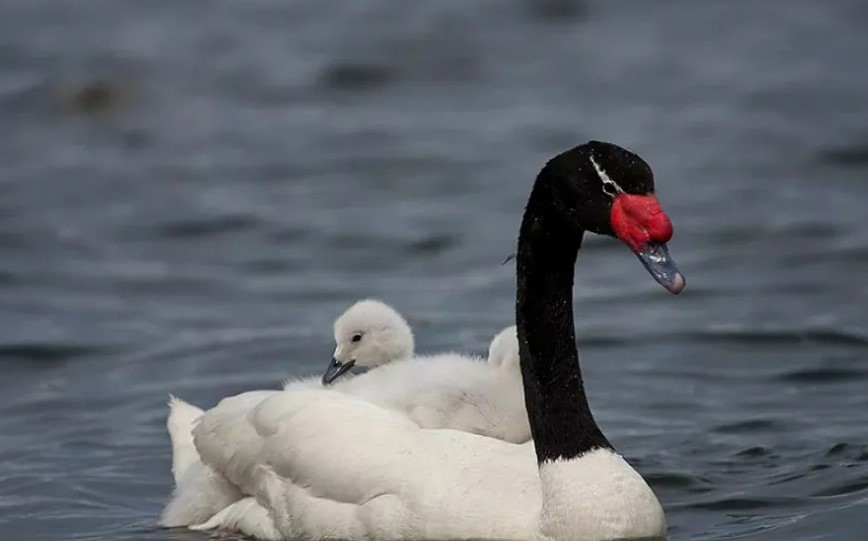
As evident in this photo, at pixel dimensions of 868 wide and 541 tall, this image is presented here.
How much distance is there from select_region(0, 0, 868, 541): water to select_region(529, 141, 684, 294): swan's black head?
170cm

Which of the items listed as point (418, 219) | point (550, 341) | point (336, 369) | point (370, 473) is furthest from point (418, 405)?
point (418, 219)

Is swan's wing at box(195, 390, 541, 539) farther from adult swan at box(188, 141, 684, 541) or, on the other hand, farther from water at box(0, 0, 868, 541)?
water at box(0, 0, 868, 541)

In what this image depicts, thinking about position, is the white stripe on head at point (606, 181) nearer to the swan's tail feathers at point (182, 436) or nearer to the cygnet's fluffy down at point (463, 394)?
the cygnet's fluffy down at point (463, 394)

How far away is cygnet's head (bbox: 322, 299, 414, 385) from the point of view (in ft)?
31.6

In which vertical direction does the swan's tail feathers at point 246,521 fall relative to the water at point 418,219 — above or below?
below

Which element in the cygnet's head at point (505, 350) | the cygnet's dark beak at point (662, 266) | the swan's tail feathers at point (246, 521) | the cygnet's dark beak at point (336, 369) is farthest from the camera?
the cygnet's dark beak at point (336, 369)

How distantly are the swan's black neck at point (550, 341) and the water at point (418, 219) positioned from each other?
1005 millimetres

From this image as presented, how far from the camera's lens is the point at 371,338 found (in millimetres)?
9672

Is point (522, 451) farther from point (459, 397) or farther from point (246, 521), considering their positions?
point (246, 521)

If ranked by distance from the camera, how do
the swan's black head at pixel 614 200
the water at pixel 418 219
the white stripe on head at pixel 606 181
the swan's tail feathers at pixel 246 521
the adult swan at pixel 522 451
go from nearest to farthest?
the swan's black head at pixel 614 200
the white stripe on head at pixel 606 181
the adult swan at pixel 522 451
the swan's tail feathers at pixel 246 521
the water at pixel 418 219

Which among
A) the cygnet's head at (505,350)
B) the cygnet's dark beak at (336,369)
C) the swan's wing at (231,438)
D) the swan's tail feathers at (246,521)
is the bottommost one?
the swan's tail feathers at (246,521)

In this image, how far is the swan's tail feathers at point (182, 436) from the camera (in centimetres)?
923

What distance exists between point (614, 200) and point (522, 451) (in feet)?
4.32

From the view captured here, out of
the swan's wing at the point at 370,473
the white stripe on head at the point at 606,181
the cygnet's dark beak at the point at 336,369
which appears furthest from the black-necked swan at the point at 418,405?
the white stripe on head at the point at 606,181
